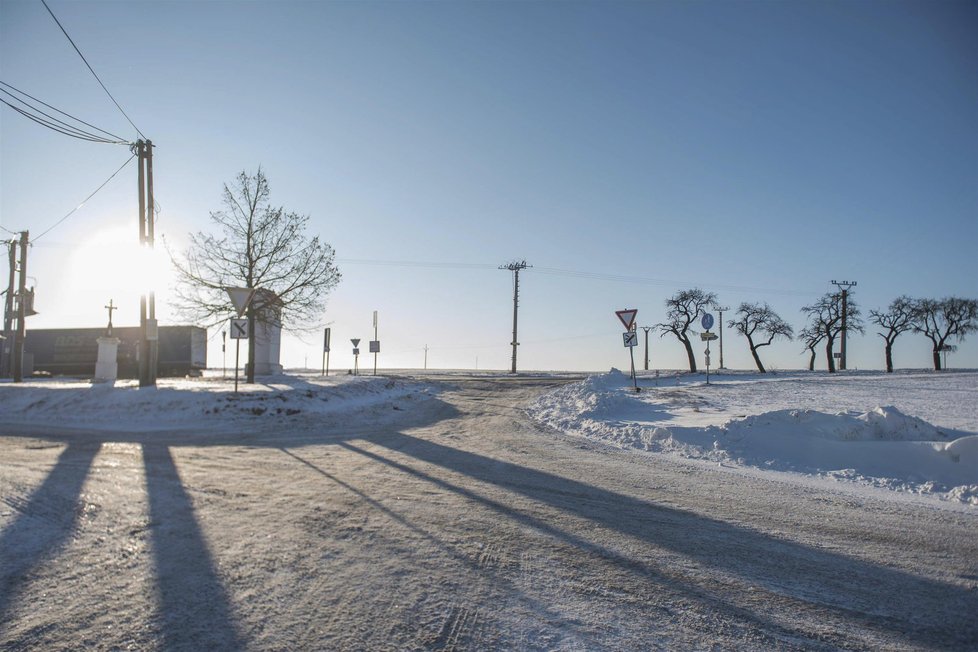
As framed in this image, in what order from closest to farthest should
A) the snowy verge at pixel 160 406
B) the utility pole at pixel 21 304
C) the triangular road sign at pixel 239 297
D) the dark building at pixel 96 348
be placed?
the snowy verge at pixel 160 406 < the triangular road sign at pixel 239 297 < the utility pole at pixel 21 304 < the dark building at pixel 96 348

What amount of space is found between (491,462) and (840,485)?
4.94 m

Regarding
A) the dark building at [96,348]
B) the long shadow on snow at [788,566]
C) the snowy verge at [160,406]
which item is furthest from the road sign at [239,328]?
the dark building at [96,348]

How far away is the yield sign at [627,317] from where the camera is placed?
19.5 metres

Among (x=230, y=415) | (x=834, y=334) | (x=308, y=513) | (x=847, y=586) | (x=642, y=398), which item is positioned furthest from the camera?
(x=834, y=334)

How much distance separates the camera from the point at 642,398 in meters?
18.5

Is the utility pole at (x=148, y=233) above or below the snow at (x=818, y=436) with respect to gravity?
above

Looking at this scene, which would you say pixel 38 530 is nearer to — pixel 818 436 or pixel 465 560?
pixel 465 560

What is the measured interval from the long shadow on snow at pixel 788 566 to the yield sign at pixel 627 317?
536 inches

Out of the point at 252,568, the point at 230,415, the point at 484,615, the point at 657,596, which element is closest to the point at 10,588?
the point at 252,568

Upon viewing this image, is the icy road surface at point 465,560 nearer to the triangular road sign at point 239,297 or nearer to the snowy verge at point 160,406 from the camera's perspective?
the snowy verge at point 160,406

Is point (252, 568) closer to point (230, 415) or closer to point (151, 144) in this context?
point (230, 415)

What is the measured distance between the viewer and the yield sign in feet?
63.9

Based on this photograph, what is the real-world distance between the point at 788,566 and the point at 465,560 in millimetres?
2465

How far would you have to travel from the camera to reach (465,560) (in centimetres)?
394
